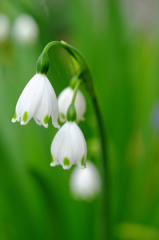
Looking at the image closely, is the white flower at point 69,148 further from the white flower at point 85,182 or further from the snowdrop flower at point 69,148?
the white flower at point 85,182

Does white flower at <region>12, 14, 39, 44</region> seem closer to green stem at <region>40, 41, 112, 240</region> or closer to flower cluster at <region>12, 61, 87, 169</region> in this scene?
green stem at <region>40, 41, 112, 240</region>

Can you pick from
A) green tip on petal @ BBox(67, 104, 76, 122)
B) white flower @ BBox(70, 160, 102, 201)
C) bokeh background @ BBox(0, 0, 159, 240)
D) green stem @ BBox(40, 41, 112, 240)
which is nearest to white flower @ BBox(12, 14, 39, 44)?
bokeh background @ BBox(0, 0, 159, 240)

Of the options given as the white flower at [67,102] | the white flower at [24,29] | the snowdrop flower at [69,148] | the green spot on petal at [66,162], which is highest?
the white flower at [24,29]

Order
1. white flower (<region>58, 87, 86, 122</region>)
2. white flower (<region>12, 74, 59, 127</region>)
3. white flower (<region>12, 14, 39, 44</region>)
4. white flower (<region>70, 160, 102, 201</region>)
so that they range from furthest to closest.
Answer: white flower (<region>12, 14, 39, 44</region>) < white flower (<region>70, 160, 102, 201</region>) < white flower (<region>58, 87, 86, 122</region>) < white flower (<region>12, 74, 59, 127</region>)

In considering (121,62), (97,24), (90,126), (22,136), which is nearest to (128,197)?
(90,126)

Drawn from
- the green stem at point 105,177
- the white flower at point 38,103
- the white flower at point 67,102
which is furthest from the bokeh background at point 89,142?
the white flower at point 38,103

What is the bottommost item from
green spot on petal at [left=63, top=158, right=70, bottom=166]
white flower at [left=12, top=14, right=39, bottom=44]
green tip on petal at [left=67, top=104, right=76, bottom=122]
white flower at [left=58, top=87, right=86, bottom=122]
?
green spot on petal at [left=63, top=158, right=70, bottom=166]

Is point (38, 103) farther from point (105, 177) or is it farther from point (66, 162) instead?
point (105, 177)
